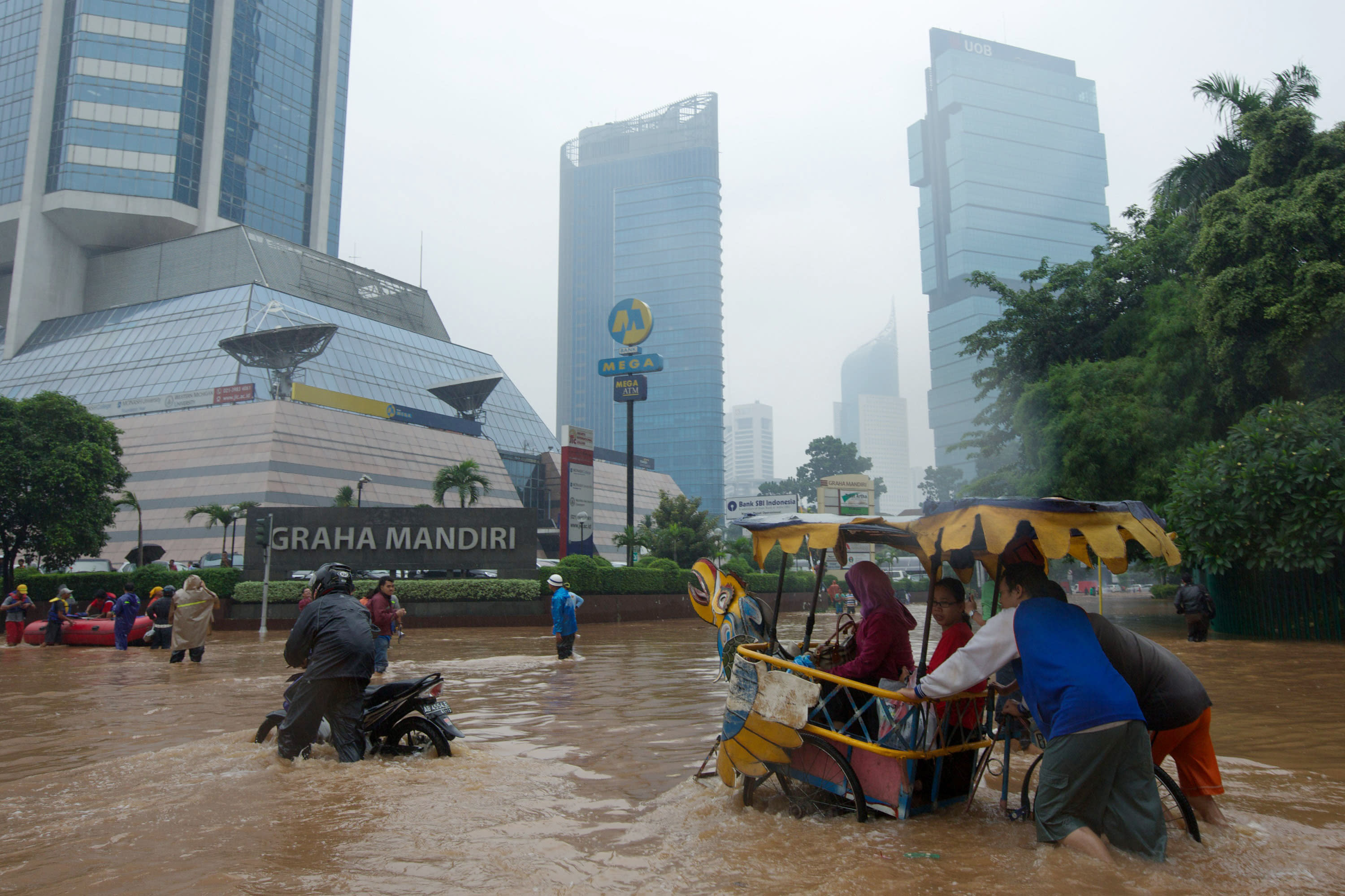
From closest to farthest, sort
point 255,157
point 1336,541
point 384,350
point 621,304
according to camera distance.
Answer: point 1336,541, point 621,304, point 384,350, point 255,157

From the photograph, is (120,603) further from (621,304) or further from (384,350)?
(384,350)

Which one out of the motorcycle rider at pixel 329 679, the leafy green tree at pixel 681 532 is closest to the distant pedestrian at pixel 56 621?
the motorcycle rider at pixel 329 679

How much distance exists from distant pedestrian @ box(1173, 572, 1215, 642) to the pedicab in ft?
45.1

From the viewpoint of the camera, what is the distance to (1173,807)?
4465 mm

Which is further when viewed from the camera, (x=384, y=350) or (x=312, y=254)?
(x=312, y=254)

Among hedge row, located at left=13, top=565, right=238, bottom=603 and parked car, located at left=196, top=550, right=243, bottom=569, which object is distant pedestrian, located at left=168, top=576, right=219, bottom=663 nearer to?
hedge row, located at left=13, top=565, right=238, bottom=603

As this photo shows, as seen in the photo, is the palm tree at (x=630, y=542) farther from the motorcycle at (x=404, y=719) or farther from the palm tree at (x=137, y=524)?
the motorcycle at (x=404, y=719)

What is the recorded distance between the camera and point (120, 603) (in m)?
18.5

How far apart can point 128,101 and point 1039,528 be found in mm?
90105

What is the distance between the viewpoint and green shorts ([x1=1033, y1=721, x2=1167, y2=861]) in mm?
3779

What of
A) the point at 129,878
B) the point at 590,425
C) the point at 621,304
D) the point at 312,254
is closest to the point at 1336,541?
the point at 129,878

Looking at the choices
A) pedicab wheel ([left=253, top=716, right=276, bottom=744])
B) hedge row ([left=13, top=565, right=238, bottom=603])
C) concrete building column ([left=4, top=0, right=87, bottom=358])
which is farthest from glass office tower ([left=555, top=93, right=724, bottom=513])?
pedicab wheel ([left=253, top=716, right=276, bottom=744])

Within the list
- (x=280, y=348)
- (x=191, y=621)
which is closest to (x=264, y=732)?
(x=191, y=621)

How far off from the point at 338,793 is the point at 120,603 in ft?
53.5
